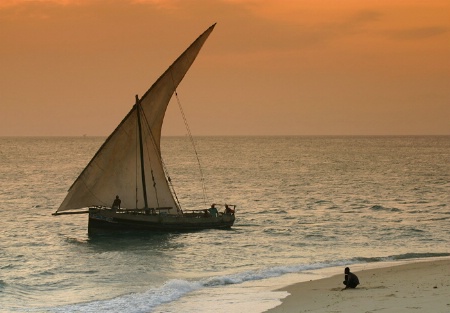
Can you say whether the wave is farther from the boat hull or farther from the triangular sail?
the triangular sail

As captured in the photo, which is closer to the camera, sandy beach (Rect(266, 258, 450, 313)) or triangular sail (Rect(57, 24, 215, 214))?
sandy beach (Rect(266, 258, 450, 313))

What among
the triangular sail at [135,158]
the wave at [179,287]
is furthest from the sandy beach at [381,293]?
the triangular sail at [135,158]

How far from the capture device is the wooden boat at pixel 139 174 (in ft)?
159

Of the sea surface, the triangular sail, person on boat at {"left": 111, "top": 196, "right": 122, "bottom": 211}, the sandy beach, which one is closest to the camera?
the sandy beach

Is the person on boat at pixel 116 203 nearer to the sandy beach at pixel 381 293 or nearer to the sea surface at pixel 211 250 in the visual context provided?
the sea surface at pixel 211 250

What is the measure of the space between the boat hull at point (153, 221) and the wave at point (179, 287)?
15.2 meters

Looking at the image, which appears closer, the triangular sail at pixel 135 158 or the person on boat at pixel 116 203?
the triangular sail at pixel 135 158

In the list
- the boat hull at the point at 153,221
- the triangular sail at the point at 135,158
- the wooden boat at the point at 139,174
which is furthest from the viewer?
the boat hull at the point at 153,221

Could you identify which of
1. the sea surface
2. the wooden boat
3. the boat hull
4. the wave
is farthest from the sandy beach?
the wooden boat

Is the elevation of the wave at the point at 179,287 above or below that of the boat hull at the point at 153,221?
below

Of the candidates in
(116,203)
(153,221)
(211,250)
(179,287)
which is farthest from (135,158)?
(179,287)

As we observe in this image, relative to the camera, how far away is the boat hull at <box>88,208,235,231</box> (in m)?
48.9

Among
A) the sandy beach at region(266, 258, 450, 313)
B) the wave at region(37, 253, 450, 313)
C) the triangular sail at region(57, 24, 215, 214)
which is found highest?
the triangular sail at region(57, 24, 215, 214)

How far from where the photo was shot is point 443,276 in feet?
94.6
